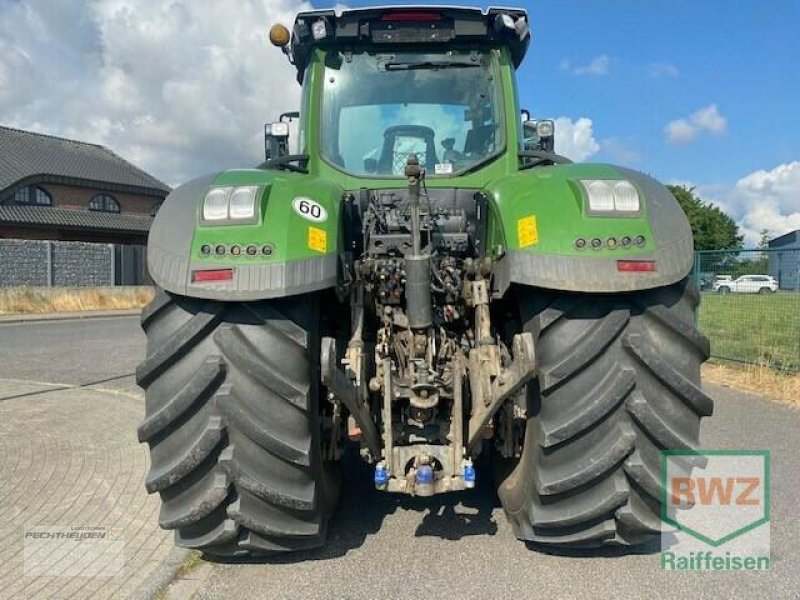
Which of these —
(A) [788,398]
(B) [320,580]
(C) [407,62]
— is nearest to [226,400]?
(B) [320,580]

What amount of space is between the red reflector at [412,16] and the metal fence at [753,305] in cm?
661

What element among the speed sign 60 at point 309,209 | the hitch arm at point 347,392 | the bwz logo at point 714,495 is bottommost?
the bwz logo at point 714,495

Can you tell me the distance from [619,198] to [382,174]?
1.53 metres

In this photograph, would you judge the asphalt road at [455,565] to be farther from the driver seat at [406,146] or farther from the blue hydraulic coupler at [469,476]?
the driver seat at [406,146]

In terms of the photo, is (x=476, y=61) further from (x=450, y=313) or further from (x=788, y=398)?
(x=788, y=398)

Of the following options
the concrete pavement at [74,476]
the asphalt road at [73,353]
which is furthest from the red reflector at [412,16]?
the asphalt road at [73,353]

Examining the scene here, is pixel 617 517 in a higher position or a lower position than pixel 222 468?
lower

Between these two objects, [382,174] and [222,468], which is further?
[382,174]

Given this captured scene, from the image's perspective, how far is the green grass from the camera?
855 cm

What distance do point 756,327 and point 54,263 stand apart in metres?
21.8

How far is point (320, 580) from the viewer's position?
10.0 feet

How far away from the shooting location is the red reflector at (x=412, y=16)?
388cm

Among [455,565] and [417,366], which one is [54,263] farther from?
[455,565]

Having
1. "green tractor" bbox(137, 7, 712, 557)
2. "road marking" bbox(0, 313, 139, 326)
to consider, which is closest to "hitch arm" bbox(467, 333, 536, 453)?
"green tractor" bbox(137, 7, 712, 557)
